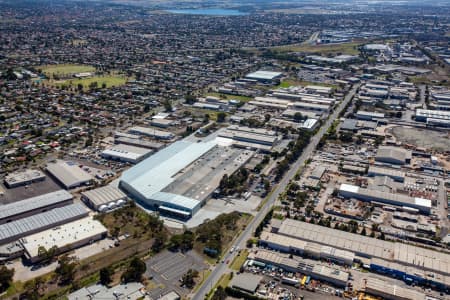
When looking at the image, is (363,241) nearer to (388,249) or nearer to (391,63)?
(388,249)

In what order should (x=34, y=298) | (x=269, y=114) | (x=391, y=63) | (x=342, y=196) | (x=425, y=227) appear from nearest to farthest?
(x=34, y=298) < (x=425, y=227) < (x=342, y=196) < (x=269, y=114) < (x=391, y=63)

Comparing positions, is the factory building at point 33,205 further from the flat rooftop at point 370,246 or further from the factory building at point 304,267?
the flat rooftop at point 370,246

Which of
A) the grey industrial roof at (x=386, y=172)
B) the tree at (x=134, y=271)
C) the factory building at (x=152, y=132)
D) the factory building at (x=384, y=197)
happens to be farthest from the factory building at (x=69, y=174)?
the grey industrial roof at (x=386, y=172)

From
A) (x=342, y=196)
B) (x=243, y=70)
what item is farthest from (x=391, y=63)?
(x=342, y=196)

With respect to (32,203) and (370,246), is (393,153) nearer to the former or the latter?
(370,246)

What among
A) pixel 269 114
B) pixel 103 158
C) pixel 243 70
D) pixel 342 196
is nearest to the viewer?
pixel 342 196

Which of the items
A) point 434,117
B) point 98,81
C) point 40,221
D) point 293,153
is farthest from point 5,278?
point 98,81

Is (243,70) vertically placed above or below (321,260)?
above

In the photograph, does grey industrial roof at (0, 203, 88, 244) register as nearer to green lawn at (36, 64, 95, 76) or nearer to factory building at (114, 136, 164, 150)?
factory building at (114, 136, 164, 150)
